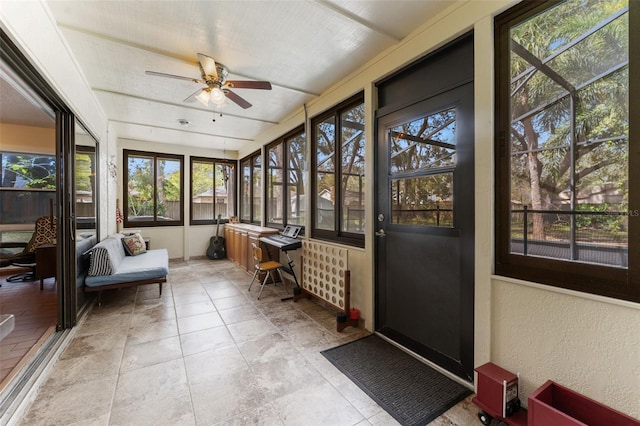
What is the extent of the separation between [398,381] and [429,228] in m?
1.19

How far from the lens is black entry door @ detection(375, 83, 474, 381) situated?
6.45ft

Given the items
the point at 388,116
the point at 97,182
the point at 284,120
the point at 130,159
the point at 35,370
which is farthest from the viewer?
the point at 130,159

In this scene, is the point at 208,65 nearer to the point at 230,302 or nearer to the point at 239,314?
the point at 239,314

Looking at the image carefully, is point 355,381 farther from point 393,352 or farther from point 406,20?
point 406,20

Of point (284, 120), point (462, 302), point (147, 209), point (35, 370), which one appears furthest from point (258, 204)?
point (462, 302)

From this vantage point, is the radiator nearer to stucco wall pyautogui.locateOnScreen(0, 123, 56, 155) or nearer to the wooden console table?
the wooden console table

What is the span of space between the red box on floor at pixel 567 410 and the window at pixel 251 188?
16.7 feet

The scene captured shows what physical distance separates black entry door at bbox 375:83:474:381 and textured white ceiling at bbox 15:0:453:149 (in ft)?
2.35

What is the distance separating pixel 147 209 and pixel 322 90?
16.4 ft

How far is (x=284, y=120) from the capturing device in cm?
446

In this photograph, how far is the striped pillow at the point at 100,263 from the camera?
323 cm

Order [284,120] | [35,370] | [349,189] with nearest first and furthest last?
[35,370] → [349,189] → [284,120]

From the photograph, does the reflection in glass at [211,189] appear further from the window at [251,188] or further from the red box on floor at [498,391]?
the red box on floor at [498,391]

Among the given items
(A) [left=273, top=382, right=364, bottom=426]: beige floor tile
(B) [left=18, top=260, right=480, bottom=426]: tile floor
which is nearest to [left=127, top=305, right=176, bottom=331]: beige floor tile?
(B) [left=18, top=260, right=480, bottom=426]: tile floor
